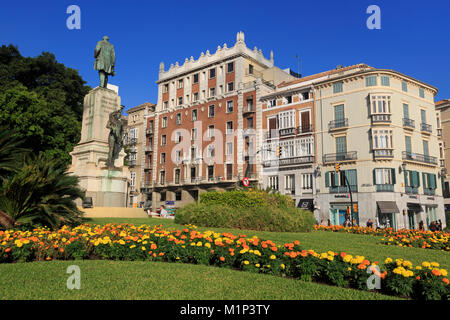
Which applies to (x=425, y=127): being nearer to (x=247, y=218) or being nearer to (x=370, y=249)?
(x=247, y=218)

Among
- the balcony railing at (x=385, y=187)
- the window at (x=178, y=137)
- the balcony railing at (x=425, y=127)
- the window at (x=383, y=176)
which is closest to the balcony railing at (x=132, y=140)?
the window at (x=178, y=137)

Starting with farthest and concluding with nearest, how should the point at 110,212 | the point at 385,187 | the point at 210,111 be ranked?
the point at 210,111
the point at 385,187
the point at 110,212

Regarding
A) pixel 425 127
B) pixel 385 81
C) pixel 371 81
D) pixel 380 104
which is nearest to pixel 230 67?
pixel 371 81

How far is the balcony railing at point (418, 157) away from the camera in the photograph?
37.6m

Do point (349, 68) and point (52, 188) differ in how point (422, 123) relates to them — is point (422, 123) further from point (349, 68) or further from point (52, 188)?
point (52, 188)

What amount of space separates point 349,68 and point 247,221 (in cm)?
3422

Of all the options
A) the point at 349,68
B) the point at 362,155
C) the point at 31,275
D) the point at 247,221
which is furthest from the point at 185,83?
the point at 31,275

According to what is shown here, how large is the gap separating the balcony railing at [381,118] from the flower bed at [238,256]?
33627 mm

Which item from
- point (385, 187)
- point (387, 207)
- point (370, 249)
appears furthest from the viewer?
point (385, 187)

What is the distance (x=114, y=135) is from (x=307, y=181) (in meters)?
27.8

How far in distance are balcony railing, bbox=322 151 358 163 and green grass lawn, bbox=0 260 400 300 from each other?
3439 cm

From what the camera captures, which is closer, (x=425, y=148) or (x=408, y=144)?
(x=408, y=144)

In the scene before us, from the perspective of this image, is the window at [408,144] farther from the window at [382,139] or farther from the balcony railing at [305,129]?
the balcony railing at [305,129]

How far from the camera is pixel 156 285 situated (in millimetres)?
5230
